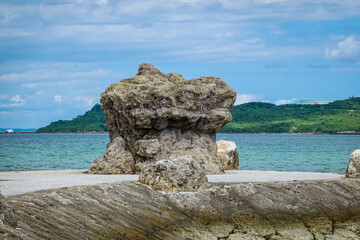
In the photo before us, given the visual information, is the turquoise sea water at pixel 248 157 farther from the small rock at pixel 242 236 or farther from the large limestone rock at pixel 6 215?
the large limestone rock at pixel 6 215

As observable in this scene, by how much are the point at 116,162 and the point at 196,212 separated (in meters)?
6.62

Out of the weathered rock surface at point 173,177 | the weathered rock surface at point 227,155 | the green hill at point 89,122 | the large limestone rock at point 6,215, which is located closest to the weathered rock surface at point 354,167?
the weathered rock surface at point 173,177

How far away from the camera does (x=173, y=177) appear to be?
12820 mm

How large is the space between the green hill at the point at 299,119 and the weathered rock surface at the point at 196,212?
119848 millimetres

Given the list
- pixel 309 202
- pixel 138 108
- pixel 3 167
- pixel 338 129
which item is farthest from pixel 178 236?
pixel 338 129

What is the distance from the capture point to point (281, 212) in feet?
Result: 41.3

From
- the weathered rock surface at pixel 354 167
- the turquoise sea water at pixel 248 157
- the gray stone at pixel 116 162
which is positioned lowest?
the turquoise sea water at pixel 248 157

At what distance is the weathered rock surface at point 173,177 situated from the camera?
12.8 m

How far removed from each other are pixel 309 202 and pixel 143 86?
21.6ft

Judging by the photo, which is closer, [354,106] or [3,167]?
[3,167]

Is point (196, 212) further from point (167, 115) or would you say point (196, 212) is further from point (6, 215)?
point (167, 115)

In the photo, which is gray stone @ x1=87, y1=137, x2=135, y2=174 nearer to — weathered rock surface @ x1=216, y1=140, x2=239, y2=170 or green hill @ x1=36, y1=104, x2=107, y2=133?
weathered rock surface @ x1=216, y1=140, x2=239, y2=170

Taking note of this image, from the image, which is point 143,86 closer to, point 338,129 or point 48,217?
point 48,217

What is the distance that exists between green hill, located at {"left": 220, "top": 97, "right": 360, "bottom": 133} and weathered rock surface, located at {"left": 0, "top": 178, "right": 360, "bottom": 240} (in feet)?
393
